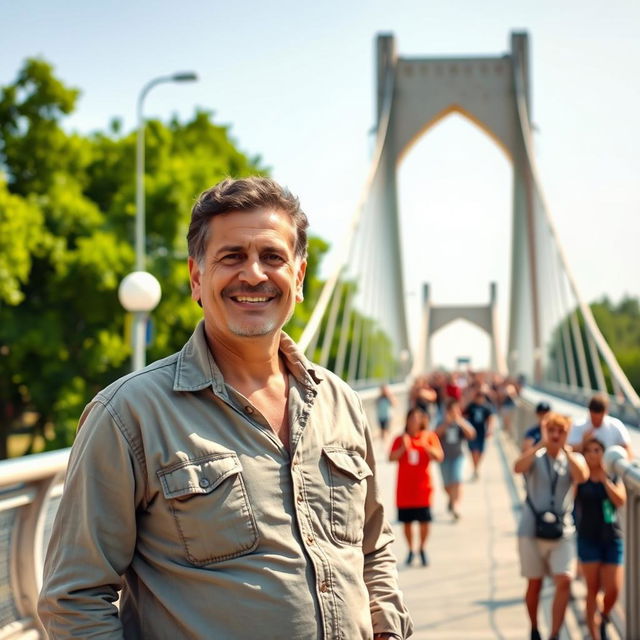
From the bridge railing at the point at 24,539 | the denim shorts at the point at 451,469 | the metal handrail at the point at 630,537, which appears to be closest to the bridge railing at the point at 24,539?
the bridge railing at the point at 24,539

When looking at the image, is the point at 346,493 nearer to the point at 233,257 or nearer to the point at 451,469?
the point at 233,257

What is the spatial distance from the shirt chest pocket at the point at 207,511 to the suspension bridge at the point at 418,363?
193 cm

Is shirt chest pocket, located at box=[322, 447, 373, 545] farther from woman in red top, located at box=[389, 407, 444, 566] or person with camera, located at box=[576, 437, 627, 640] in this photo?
woman in red top, located at box=[389, 407, 444, 566]

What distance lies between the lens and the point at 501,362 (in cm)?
6462

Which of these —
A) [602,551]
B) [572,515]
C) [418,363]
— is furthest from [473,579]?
[418,363]

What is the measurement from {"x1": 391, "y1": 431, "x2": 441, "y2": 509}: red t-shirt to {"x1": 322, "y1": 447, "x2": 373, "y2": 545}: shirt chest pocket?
6.69 m

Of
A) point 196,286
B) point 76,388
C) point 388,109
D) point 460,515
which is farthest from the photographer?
point 388,109

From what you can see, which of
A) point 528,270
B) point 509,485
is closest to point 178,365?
point 509,485

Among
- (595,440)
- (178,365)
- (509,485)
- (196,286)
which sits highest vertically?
(196,286)

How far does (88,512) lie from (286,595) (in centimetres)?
35

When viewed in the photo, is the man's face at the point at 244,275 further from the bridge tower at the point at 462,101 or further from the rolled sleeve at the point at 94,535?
the bridge tower at the point at 462,101

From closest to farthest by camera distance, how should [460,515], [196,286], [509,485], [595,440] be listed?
[196,286]
[595,440]
[460,515]
[509,485]

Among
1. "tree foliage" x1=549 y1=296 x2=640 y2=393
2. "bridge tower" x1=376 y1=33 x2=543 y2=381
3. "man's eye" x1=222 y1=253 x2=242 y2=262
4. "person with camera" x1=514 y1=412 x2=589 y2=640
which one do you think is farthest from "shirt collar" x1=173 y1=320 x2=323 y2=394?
"tree foliage" x1=549 y1=296 x2=640 y2=393

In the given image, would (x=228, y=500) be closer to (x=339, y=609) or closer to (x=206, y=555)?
(x=206, y=555)
